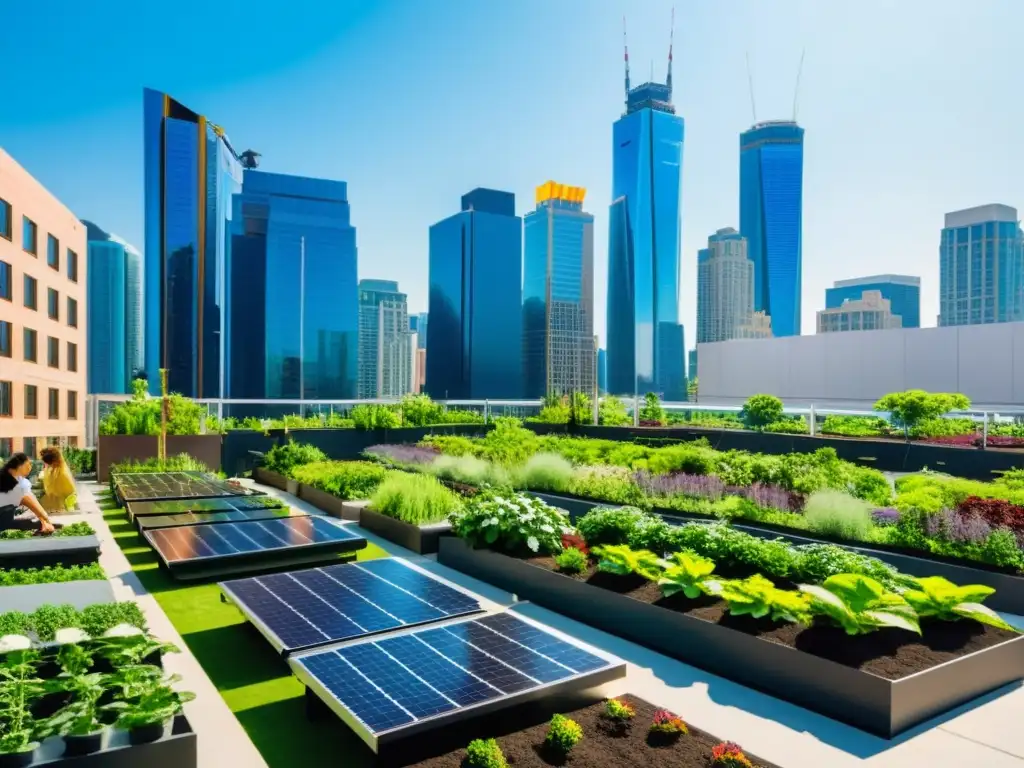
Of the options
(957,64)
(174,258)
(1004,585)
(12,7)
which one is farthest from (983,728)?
(174,258)

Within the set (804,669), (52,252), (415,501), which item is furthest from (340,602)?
(52,252)

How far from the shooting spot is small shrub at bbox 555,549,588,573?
5.26 metres

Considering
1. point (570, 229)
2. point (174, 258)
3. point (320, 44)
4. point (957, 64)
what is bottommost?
point (957, 64)

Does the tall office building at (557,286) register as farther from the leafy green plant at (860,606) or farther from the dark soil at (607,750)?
the dark soil at (607,750)

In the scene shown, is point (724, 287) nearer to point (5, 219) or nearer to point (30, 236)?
point (30, 236)

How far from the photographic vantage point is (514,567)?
5676 millimetres

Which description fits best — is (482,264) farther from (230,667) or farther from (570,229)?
(230,667)

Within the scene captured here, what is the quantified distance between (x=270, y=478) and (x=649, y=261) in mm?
91366

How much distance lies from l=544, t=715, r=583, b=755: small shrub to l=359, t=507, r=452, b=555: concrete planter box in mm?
4390

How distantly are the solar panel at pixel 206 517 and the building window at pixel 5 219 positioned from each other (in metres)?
18.8

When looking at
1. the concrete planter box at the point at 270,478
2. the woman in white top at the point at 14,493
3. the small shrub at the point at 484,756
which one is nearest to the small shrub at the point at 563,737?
the small shrub at the point at 484,756

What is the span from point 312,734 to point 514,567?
8.43ft

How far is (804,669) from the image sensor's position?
355 centimetres

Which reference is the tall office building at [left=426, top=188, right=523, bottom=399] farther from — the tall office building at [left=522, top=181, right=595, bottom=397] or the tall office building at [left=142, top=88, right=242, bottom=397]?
the tall office building at [left=142, top=88, right=242, bottom=397]
